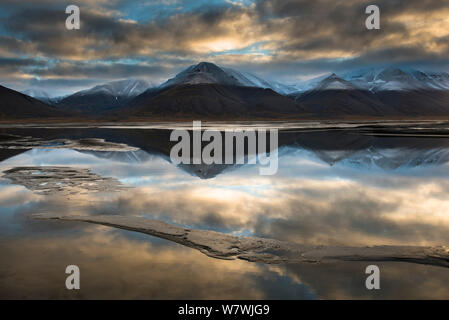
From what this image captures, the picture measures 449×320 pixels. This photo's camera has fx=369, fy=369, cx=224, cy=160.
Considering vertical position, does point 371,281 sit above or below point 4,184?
below

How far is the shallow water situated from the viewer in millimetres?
6172

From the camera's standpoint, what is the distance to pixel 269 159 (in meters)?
22.9

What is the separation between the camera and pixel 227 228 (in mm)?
9250

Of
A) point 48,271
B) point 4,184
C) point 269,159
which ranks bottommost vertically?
point 48,271

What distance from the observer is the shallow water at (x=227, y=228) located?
6172mm

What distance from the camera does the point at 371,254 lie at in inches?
295

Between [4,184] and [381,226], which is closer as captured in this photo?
[381,226]
